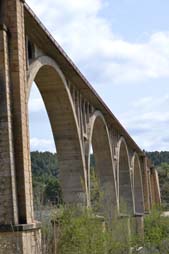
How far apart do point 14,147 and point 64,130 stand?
11.7 m

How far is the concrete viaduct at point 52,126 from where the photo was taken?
50.4ft

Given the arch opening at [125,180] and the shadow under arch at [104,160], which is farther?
the arch opening at [125,180]

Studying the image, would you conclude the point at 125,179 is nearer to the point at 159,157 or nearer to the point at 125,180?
the point at 125,180

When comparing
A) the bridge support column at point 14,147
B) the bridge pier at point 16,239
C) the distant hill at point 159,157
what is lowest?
the bridge pier at point 16,239

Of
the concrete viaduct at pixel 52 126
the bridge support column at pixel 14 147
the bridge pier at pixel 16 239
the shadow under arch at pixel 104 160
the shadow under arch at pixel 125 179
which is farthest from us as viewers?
the shadow under arch at pixel 125 179

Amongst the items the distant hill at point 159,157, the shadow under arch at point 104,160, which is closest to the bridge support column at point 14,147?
the shadow under arch at point 104,160

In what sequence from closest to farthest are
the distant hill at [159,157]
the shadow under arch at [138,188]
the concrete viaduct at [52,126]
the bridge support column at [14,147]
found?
the bridge support column at [14,147], the concrete viaduct at [52,126], the shadow under arch at [138,188], the distant hill at [159,157]

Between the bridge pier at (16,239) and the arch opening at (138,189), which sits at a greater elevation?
the arch opening at (138,189)

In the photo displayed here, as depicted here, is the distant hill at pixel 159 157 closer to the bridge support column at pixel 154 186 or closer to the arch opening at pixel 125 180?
the bridge support column at pixel 154 186

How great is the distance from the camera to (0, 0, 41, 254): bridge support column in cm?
1498

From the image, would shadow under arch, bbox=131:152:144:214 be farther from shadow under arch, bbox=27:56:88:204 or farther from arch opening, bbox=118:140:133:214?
shadow under arch, bbox=27:56:88:204

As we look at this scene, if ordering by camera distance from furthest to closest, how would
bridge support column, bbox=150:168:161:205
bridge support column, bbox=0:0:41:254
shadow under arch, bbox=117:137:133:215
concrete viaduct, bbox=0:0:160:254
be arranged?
bridge support column, bbox=150:168:161:205
shadow under arch, bbox=117:137:133:215
concrete viaduct, bbox=0:0:160:254
bridge support column, bbox=0:0:41:254

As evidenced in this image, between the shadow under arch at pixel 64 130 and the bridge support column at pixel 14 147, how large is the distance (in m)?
6.87

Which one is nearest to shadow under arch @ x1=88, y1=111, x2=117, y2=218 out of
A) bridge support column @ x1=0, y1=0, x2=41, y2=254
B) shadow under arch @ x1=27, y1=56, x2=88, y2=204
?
shadow under arch @ x1=27, y1=56, x2=88, y2=204
